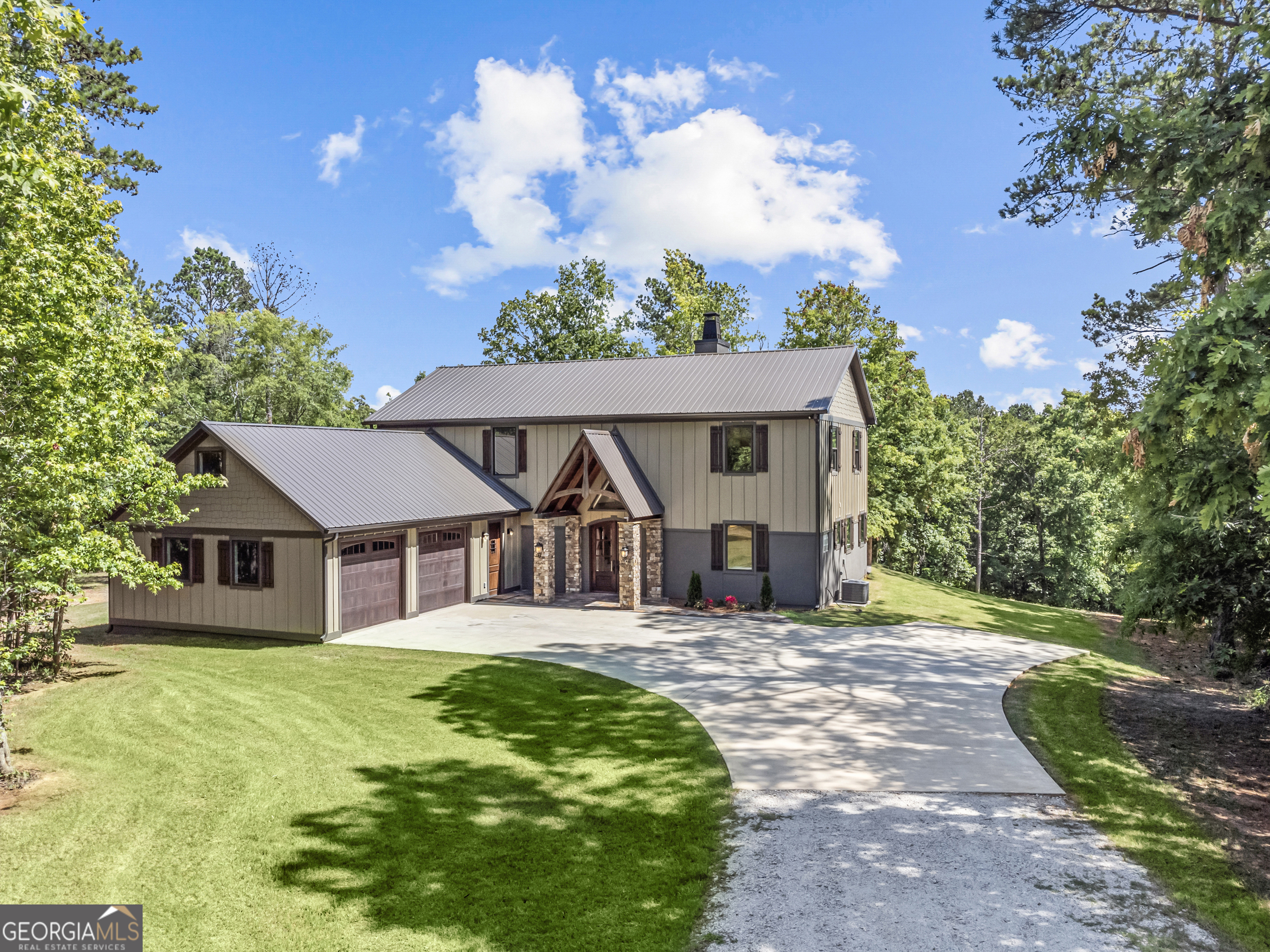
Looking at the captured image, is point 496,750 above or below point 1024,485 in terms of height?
below

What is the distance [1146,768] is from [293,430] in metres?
20.2

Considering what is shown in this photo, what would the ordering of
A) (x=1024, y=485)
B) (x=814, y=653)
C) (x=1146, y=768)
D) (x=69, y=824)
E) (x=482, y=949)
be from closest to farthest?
1. (x=482, y=949)
2. (x=69, y=824)
3. (x=1146, y=768)
4. (x=814, y=653)
5. (x=1024, y=485)

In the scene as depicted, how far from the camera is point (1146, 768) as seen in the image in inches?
387

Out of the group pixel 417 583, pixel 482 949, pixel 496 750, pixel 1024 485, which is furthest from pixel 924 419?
pixel 482 949

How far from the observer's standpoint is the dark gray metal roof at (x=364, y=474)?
1777 cm

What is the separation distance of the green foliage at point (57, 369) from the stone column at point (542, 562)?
11311 millimetres

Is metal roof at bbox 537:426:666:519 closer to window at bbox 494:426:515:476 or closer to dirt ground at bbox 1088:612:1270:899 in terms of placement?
window at bbox 494:426:515:476

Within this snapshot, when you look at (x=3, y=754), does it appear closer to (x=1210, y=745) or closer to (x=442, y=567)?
(x=442, y=567)

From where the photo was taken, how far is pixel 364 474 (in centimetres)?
2047

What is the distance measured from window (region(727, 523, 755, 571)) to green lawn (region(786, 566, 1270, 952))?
203 centimetres

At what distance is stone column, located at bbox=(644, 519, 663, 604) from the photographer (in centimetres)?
2277

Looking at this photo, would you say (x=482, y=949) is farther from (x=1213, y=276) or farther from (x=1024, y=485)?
(x=1024, y=485)

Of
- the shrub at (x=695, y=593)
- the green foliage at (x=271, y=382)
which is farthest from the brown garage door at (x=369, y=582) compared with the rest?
the green foliage at (x=271, y=382)

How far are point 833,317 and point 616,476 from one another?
16.7 m
